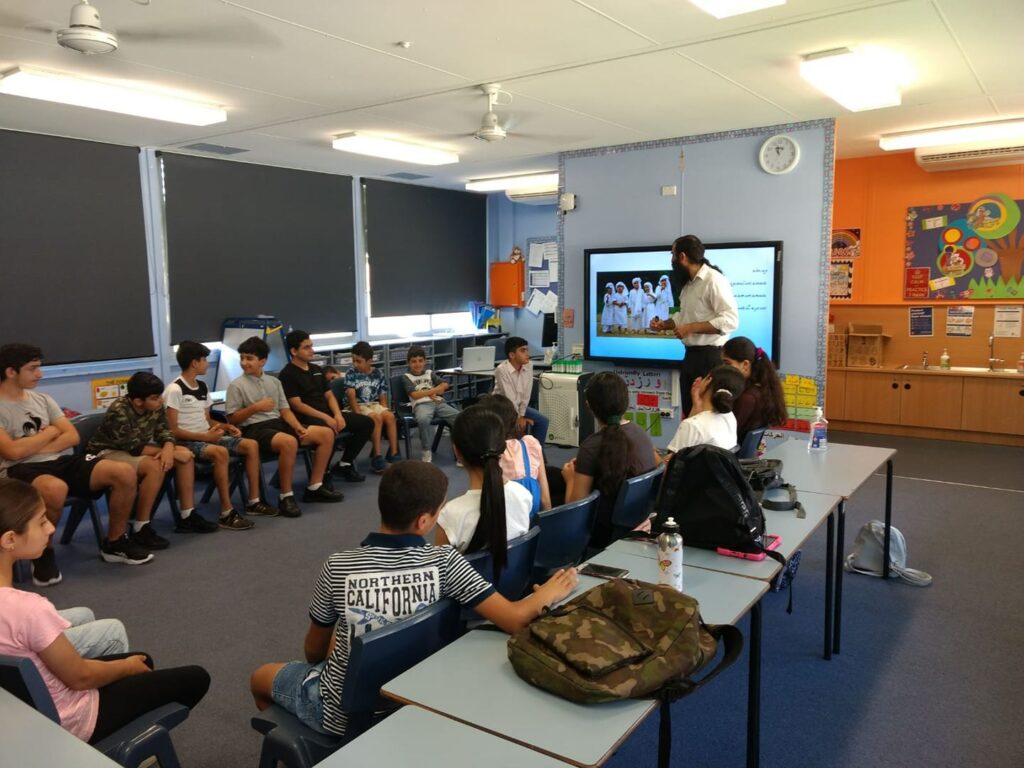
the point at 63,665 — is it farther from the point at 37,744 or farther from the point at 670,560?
the point at 670,560

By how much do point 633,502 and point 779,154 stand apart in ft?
12.2

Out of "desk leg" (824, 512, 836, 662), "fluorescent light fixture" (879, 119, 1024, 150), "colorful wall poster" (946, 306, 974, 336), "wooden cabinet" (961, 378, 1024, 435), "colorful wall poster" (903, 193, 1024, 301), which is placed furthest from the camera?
"colorful wall poster" (946, 306, 974, 336)

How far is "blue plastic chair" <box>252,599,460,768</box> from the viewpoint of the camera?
1634mm

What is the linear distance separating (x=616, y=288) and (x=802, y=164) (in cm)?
175

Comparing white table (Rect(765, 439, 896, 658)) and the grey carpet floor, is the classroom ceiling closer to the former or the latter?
white table (Rect(765, 439, 896, 658))

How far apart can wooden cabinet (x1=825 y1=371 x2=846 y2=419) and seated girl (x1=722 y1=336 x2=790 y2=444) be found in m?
4.20

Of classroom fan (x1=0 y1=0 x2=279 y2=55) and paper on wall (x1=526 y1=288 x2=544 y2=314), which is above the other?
classroom fan (x1=0 y1=0 x2=279 y2=55)

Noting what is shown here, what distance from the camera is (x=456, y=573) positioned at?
5.93ft

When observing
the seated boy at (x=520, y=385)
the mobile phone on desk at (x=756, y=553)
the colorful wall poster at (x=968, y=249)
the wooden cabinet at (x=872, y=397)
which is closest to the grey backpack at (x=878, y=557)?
the mobile phone on desk at (x=756, y=553)

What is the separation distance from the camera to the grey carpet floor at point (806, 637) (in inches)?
96.3

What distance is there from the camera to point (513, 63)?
4.02m

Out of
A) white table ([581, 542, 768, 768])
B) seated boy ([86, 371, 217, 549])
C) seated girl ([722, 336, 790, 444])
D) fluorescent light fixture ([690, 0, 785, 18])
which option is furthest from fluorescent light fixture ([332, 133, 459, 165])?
white table ([581, 542, 768, 768])

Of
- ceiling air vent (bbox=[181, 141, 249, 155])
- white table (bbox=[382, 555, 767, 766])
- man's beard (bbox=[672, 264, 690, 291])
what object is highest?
ceiling air vent (bbox=[181, 141, 249, 155])

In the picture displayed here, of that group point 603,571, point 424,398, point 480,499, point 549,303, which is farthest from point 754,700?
point 549,303
